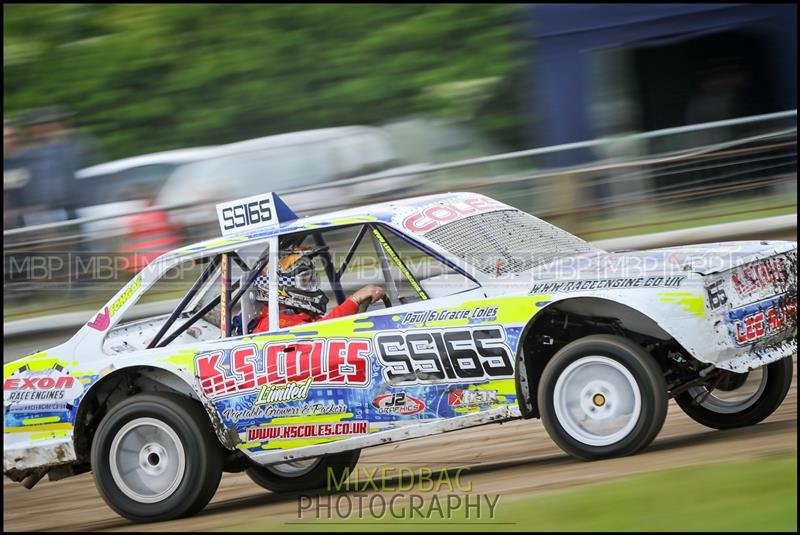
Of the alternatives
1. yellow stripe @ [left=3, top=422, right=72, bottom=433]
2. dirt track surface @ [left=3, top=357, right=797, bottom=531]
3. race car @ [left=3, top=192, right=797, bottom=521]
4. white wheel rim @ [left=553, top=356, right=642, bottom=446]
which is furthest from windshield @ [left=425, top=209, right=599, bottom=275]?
yellow stripe @ [left=3, top=422, right=72, bottom=433]

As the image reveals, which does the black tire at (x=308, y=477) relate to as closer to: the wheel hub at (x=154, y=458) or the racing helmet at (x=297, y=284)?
the wheel hub at (x=154, y=458)

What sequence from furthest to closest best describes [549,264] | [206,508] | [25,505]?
[25,505] → [206,508] → [549,264]

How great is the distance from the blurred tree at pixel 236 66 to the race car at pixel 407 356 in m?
8.52

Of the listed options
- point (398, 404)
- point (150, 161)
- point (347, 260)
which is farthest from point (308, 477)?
point (150, 161)

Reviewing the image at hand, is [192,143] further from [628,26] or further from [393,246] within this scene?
[393,246]

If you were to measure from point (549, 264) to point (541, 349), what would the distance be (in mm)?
477

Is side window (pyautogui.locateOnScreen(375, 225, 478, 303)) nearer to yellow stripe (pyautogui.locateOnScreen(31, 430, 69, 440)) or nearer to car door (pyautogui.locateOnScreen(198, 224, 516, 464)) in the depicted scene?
car door (pyautogui.locateOnScreen(198, 224, 516, 464))

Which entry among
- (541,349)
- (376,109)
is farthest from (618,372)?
(376,109)

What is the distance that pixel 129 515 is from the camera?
6543mm

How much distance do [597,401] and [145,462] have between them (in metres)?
2.59

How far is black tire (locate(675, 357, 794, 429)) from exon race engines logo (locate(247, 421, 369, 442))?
1.89 m

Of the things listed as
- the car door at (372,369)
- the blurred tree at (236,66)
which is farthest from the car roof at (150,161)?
the car door at (372,369)

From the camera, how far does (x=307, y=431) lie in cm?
624

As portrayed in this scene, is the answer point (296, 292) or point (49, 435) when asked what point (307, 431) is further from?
point (49, 435)
